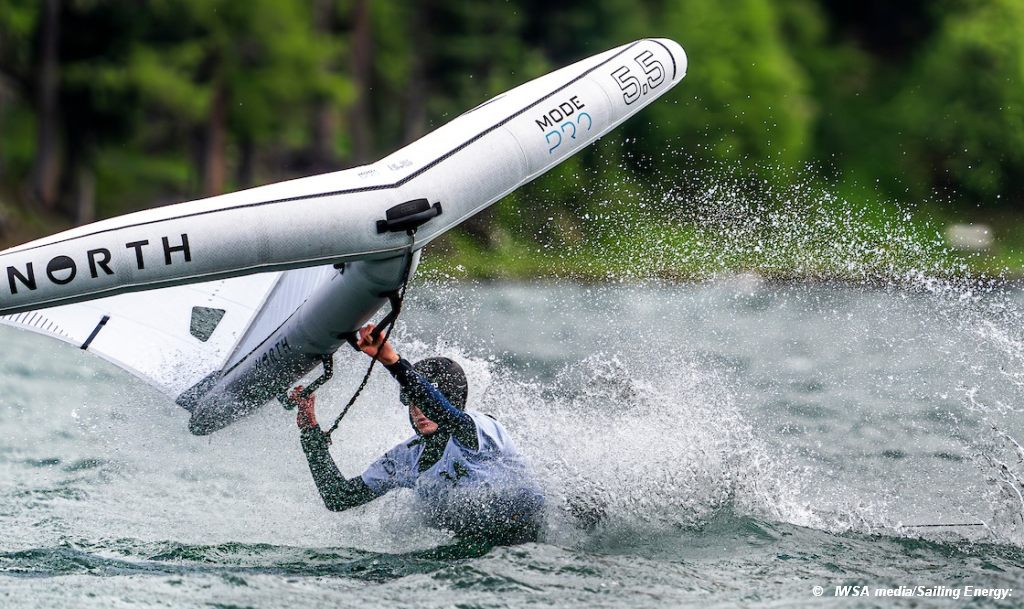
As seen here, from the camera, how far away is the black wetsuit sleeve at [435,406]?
7.17 m

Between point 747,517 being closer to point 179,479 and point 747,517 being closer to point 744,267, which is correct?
point 179,479

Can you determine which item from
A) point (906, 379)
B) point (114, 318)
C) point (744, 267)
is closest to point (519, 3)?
point (744, 267)

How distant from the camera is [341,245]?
6.97 m

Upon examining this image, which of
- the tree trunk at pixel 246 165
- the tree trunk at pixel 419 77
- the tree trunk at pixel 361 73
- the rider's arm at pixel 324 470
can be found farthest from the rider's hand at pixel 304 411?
the tree trunk at pixel 246 165

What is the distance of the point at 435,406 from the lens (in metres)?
7.22

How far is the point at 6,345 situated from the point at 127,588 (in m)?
11.0

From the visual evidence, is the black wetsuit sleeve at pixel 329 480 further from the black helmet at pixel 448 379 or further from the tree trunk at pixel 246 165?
the tree trunk at pixel 246 165

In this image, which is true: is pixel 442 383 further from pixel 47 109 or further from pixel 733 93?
pixel 733 93

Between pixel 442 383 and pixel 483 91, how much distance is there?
29.5 metres

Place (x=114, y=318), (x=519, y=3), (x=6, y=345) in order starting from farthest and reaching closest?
(x=519, y=3), (x=6, y=345), (x=114, y=318)

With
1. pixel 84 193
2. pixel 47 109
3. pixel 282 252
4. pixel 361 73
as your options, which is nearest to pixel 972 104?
pixel 361 73

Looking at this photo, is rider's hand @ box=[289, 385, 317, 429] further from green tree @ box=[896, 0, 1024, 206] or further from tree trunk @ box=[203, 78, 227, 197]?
tree trunk @ box=[203, 78, 227, 197]

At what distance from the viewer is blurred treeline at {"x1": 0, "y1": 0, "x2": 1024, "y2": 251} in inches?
1206

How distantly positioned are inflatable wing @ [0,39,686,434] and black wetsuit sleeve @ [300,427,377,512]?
574mm
